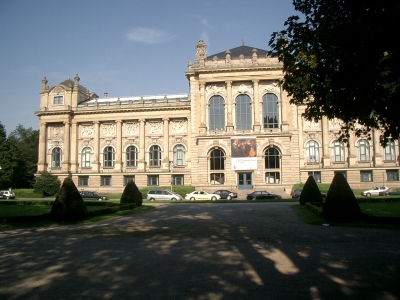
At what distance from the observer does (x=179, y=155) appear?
6366cm

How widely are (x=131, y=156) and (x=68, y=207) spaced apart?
43471 millimetres

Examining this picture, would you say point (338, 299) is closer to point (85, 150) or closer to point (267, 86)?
point (267, 86)

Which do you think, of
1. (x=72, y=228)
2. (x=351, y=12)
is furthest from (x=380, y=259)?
(x=72, y=228)

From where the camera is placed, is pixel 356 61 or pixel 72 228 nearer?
pixel 356 61

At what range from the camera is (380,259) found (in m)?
10.6

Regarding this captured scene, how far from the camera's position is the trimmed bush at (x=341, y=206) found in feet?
63.5

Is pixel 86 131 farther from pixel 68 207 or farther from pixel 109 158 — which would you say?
pixel 68 207

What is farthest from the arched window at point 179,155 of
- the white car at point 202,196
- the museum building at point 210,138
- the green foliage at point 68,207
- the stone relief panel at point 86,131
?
the green foliage at point 68,207

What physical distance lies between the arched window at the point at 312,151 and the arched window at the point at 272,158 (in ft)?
27.1

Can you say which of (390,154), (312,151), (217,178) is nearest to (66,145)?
(217,178)

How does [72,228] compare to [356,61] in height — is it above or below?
below

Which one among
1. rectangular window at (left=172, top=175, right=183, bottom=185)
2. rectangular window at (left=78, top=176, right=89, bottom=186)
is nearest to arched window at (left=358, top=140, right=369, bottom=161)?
rectangular window at (left=172, top=175, right=183, bottom=185)

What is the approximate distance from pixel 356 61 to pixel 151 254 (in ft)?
31.1

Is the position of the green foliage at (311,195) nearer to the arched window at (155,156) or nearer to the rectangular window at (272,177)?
the rectangular window at (272,177)
